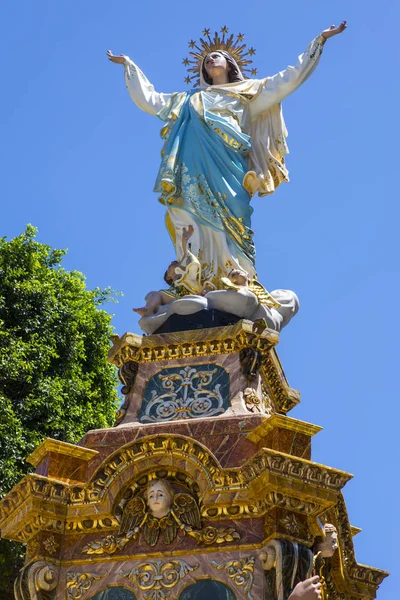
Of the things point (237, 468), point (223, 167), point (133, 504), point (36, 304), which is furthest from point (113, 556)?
point (36, 304)

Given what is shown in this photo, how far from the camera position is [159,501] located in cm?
980

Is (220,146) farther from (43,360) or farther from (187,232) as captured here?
(43,360)

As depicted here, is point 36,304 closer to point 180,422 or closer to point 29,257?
point 29,257

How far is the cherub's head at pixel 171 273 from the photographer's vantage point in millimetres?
12438

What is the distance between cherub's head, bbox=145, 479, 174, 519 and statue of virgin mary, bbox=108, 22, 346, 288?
114 inches

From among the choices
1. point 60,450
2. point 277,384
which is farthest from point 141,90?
point 60,450

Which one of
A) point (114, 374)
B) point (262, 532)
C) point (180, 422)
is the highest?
point (114, 374)

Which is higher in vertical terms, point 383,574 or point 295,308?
point 295,308

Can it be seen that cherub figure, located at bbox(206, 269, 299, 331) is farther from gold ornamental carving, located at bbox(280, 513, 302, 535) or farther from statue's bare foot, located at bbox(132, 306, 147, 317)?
gold ornamental carving, located at bbox(280, 513, 302, 535)

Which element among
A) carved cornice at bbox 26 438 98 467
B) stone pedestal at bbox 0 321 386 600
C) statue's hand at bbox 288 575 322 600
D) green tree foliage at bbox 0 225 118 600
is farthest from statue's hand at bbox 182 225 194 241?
green tree foliage at bbox 0 225 118 600

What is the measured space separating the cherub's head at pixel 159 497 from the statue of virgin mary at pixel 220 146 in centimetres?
289

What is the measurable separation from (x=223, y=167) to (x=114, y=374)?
7.46 meters

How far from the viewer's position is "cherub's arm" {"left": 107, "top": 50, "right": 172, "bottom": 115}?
1418cm

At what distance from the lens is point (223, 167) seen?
42.6ft
